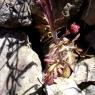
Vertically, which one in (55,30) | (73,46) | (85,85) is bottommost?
(85,85)

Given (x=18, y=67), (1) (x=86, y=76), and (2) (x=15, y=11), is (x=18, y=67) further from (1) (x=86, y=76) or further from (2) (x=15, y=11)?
(1) (x=86, y=76)

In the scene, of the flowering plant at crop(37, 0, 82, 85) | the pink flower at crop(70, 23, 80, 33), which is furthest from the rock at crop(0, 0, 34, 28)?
the pink flower at crop(70, 23, 80, 33)

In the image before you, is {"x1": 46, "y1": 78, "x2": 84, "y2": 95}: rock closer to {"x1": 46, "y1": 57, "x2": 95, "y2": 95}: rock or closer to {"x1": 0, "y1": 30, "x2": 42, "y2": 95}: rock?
{"x1": 46, "y1": 57, "x2": 95, "y2": 95}: rock

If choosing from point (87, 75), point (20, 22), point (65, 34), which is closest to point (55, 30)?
point (65, 34)

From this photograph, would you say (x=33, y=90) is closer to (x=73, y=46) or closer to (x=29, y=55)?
(x=29, y=55)

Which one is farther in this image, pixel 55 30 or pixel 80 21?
pixel 80 21

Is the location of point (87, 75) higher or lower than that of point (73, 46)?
lower
